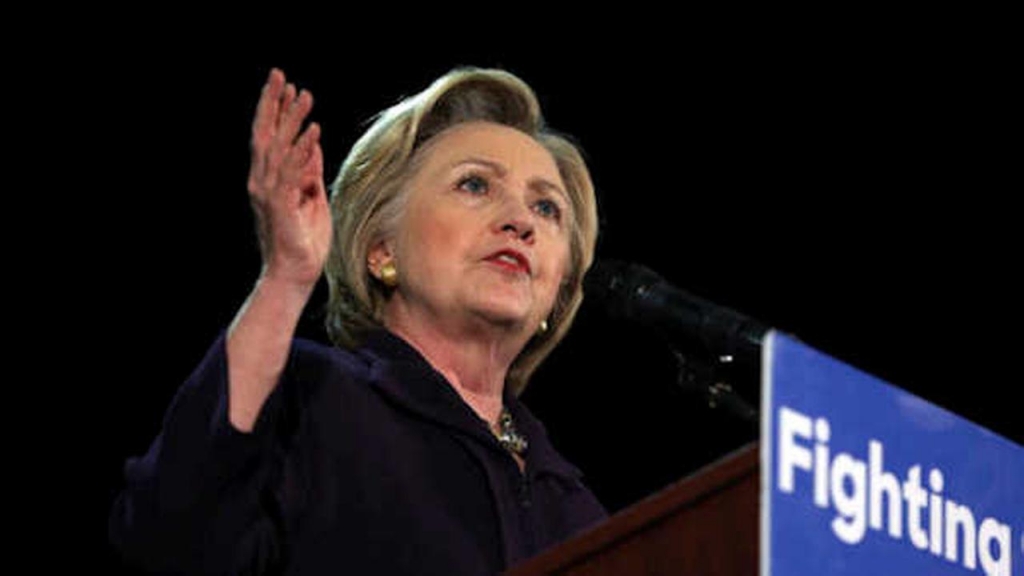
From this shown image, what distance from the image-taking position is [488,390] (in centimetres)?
229

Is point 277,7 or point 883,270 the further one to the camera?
point 883,270

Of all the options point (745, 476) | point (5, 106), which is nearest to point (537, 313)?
point (745, 476)

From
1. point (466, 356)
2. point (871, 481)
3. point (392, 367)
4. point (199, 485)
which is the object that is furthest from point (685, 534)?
point (466, 356)

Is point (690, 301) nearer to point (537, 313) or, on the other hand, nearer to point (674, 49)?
point (537, 313)

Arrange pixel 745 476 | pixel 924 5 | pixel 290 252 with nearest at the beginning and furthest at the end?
pixel 745 476 → pixel 290 252 → pixel 924 5

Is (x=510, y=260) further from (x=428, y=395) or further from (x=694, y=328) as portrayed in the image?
(x=694, y=328)

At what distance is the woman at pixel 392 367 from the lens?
1630mm

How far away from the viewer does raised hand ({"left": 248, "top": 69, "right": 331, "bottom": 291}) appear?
1.63 m

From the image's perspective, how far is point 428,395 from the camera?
79.4 inches

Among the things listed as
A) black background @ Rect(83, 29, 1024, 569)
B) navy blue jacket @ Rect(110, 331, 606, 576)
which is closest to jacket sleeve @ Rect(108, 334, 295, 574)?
navy blue jacket @ Rect(110, 331, 606, 576)

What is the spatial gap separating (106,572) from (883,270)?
1.82 m

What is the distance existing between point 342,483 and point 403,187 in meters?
0.67

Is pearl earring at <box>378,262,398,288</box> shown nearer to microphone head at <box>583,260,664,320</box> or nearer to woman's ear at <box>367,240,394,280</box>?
woman's ear at <box>367,240,394,280</box>

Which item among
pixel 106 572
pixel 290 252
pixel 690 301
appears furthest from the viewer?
pixel 106 572
